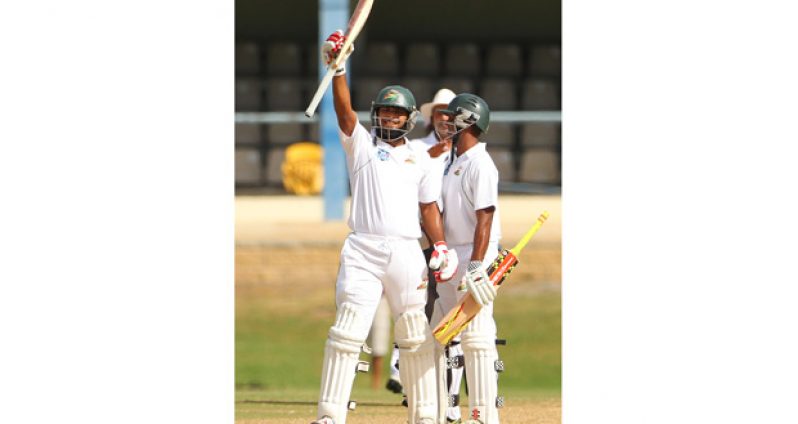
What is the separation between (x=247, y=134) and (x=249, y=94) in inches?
29.5

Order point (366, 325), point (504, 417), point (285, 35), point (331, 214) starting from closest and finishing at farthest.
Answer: point (366, 325)
point (504, 417)
point (331, 214)
point (285, 35)

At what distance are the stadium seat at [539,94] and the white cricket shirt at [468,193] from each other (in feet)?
42.9

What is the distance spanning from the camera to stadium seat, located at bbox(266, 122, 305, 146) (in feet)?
62.2

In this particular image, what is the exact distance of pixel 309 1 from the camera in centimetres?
1955

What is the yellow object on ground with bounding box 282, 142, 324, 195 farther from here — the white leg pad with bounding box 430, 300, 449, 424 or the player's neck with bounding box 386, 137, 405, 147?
the player's neck with bounding box 386, 137, 405, 147

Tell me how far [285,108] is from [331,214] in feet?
13.1

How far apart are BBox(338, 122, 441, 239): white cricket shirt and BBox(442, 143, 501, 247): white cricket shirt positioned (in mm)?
295

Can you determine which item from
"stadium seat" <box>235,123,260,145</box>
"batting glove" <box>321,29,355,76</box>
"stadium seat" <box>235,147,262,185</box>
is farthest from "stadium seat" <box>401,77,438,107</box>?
"batting glove" <box>321,29,355,76</box>

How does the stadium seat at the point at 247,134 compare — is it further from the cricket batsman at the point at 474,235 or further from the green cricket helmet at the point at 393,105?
the green cricket helmet at the point at 393,105

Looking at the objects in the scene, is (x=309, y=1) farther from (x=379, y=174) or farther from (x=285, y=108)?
(x=379, y=174)

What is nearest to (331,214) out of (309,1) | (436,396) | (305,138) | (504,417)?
(305,138)

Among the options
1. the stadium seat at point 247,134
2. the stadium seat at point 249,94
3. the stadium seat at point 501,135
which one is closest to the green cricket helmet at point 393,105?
the stadium seat at point 501,135

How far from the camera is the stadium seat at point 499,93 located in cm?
1986

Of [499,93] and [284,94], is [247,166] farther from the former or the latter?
[499,93]
